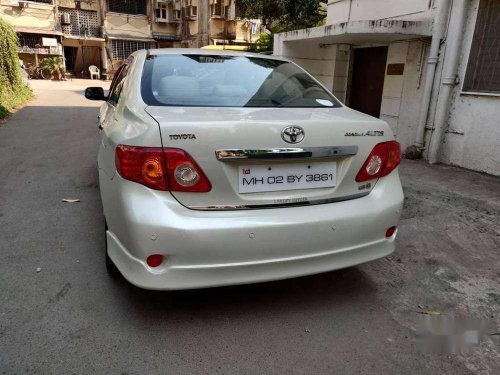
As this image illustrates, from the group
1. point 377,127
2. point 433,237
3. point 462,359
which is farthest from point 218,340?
point 433,237

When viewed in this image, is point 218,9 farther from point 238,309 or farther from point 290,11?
point 238,309

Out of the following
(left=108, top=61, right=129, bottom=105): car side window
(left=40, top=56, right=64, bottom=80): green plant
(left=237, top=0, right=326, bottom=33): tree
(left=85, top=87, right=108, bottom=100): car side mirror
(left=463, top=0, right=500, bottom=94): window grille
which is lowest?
(left=40, top=56, right=64, bottom=80): green plant

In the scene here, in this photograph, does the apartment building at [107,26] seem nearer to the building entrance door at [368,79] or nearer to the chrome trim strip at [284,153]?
the building entrance door at [368,79]

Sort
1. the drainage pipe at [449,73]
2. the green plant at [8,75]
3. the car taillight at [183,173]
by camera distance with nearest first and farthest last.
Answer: the car taillight at [183,173] < the drainage pipe at [449,73] < the green plant at [8,75]

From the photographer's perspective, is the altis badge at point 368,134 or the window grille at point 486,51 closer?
the altis badge at point 368,134

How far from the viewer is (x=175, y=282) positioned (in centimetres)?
211

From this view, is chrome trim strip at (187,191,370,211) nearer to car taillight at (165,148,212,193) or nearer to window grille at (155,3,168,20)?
car taillight at (165,148,212,193)

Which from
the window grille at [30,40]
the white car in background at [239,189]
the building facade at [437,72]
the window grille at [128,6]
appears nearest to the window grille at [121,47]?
the window grille at [128,6]

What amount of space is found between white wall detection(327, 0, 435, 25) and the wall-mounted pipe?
46cm

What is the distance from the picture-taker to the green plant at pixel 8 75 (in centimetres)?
1112

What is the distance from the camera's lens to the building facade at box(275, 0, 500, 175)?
5.61m

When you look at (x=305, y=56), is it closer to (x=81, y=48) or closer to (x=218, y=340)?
(x=218, y=340)

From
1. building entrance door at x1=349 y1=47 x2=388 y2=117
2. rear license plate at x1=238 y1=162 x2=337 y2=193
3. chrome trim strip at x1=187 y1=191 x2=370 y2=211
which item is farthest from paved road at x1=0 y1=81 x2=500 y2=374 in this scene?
building entrance door at x1=349 y1=47 x2=388 y2=117

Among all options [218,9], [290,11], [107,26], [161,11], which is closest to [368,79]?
[290,11]
